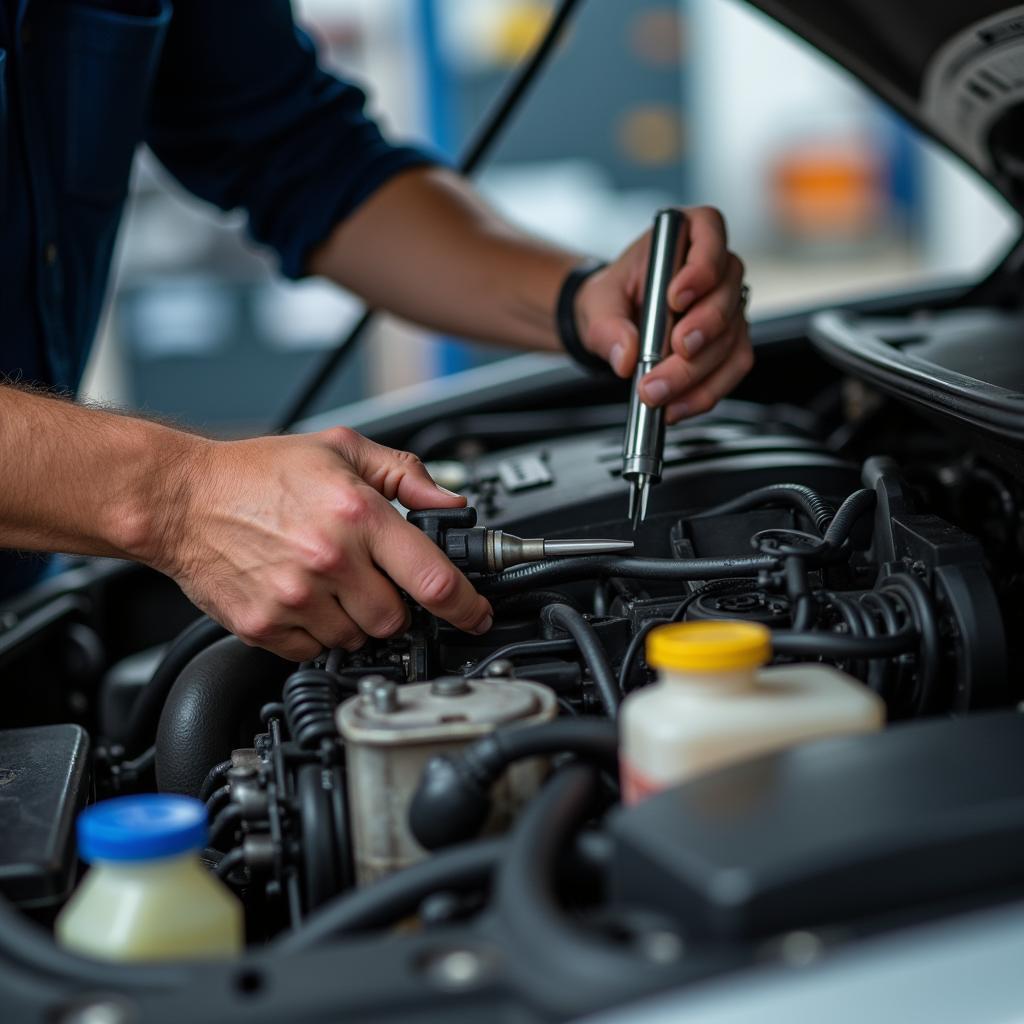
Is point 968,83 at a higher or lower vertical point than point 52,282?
higher

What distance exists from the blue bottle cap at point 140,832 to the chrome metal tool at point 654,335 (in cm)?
47

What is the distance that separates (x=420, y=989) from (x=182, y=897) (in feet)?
0.39

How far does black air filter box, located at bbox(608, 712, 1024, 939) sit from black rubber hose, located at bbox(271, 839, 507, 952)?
0.06 meters

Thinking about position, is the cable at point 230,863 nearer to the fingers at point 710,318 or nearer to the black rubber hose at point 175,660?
the black rubber hose at point 175,660

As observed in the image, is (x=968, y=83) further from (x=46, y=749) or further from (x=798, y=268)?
(x=798, y=268)

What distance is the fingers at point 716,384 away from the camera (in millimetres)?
1001

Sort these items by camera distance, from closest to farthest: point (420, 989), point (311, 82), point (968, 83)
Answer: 1. point (420, 989)
2. point (968, 83)
3. point (311, 82)

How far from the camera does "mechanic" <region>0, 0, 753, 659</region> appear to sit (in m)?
0.72

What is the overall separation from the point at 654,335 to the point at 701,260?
0.07m

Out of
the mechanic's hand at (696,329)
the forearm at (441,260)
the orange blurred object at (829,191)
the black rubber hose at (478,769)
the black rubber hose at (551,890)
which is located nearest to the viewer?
the black rubber hose at (551,890)

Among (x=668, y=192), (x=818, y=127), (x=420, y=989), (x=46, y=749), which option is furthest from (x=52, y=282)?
(x=818, y=127)

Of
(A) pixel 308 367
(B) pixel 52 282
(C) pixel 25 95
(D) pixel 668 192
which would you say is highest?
(C) pixel 25 95

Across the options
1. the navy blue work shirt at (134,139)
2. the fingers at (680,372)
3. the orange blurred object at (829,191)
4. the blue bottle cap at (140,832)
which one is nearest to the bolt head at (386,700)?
the blue bottle cap at (140,832)

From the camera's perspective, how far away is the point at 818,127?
5594 mm
